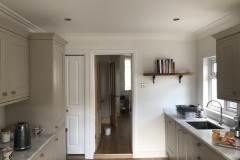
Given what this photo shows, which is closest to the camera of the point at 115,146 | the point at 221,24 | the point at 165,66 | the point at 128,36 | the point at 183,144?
the point at 183,144

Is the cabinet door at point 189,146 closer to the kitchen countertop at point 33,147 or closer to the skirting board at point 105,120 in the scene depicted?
the kitchen countertop at point 33,147

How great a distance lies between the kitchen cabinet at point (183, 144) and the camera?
257cm

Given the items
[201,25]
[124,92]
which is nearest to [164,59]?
[201,25]

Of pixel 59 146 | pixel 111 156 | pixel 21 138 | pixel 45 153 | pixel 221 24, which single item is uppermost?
pixel 221 24

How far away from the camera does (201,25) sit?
123 inches

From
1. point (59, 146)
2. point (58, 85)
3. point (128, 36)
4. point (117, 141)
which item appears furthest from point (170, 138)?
point (58, 85)

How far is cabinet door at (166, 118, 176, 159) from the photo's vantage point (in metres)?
3.21

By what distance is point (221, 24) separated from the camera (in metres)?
2.90

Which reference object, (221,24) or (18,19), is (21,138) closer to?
(18,19)

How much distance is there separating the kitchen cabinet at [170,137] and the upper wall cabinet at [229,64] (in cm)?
112

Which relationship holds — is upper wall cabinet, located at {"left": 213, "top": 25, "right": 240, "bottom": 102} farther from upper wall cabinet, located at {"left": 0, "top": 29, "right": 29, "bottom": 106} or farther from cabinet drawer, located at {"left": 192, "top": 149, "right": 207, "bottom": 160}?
upper wall cabinet, located at {"left": 0, "top": 29, "right": 29, "bottom": 106}

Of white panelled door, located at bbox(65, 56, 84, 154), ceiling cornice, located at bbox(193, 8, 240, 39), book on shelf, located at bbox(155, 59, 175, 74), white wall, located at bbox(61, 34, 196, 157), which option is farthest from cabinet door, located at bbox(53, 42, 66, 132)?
ceiling cornice, located at bbox(193, 8, 240, 39)

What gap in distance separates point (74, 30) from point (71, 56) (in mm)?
548

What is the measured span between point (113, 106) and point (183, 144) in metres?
3.13
